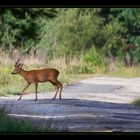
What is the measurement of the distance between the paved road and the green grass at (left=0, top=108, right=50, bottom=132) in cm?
7

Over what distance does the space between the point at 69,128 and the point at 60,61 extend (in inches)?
36.0

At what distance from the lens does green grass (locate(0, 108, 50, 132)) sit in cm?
809

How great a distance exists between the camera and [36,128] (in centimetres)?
810

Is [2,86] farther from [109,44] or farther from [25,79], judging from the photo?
[109,44]

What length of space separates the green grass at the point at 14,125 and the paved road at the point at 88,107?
66 millimetres

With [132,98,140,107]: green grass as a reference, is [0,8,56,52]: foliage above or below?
above

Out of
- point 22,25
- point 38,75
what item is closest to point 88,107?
point 38,75

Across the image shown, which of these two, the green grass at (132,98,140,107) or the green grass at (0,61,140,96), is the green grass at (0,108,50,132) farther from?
the green grass at (132,98,140,107)

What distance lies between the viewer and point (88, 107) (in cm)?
Answer: 825

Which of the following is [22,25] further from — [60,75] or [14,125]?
[14,125]

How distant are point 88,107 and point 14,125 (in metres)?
0.96

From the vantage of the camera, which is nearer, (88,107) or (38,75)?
(88,107)

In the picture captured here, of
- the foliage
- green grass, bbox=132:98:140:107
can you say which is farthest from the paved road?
the foliage
